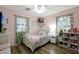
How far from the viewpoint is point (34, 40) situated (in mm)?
1843

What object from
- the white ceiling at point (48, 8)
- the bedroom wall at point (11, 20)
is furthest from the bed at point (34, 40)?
the white ceiling at point (48, 8)

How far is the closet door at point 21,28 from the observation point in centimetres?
165

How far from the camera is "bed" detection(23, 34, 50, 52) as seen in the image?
1.71m

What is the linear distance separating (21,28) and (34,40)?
0.42 m

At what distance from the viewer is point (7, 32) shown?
158cm

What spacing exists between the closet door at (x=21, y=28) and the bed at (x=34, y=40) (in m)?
0.10

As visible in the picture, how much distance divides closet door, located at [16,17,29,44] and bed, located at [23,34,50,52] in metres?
0.10

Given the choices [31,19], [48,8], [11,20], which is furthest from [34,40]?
[48,8]

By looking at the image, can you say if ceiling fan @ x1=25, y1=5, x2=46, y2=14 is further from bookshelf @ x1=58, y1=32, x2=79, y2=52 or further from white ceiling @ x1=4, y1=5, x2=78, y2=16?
bookshelf @ x1=58, y1=32, x2=79, y2=52

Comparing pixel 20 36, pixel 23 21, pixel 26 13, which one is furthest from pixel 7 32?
pixel 26 13

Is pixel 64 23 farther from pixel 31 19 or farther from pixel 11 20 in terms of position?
pixel 11 20
